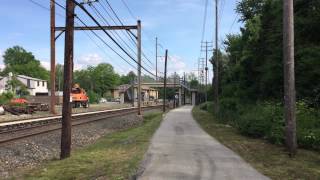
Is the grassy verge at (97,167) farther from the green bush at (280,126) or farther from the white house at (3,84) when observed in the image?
the white house at (3,84)

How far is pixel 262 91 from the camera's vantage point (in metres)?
32.4

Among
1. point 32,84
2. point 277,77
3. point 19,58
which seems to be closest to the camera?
point 277,77

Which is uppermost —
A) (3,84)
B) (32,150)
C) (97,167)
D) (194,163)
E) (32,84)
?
(32,84)

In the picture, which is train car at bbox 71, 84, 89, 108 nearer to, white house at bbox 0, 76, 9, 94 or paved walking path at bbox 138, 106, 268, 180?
white house at bbox 0, 76, 9, 94

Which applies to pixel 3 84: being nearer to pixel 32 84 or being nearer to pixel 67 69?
pixel 32 84

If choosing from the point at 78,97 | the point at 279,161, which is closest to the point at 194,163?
the point at 279,161

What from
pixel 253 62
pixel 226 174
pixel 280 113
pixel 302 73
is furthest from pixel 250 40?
pixel 226 174

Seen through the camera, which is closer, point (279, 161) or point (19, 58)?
point (279, 161)

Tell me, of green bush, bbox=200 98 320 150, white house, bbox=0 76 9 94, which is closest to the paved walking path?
green bush, bbox=200 98 320 150

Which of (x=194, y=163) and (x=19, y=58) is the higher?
(x=19, y=58)

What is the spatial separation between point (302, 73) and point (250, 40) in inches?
566

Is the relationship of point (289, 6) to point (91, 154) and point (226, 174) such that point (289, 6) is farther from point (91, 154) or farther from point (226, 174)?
point (91, 154)

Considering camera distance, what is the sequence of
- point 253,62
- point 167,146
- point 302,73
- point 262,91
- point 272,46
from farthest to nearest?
point 253,62 → point 262,91 → point 272,46 → point 302,73 → point 167,146

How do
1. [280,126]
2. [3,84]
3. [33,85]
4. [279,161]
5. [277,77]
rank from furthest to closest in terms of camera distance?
[33,85], [3,84], [277,77], [280,126], [279,161]
